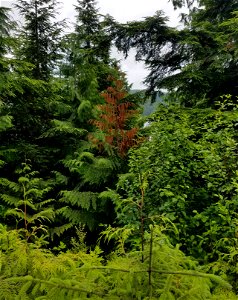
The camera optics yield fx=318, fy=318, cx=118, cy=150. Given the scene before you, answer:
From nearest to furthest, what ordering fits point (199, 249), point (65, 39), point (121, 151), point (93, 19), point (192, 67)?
point (199, 249) → point (121, 151) → point (192, 67) → point (65, 39) → point (93, 19)

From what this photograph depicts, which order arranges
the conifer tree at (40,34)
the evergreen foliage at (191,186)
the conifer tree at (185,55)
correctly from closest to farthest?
the evergreen foliage at (191,186), the conifer tree at (185,55), the conifer tree at (40,34)

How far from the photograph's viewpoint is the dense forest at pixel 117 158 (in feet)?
6.53

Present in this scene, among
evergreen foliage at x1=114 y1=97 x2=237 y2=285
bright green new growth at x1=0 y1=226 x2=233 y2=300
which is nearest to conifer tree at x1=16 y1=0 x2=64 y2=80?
evergreen foliage at x1=114 y1=97 x2=237 y2=285

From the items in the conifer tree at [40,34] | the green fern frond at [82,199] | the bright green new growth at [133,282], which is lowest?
the green fern frond at [82,199]

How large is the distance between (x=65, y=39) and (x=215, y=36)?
16.3 feet

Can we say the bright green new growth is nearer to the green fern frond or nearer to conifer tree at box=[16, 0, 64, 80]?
the green fern frond

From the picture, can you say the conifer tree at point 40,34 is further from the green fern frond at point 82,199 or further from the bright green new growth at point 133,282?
the bright green new growth at point 133,282

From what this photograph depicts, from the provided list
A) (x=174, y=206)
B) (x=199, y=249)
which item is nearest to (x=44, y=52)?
(x=174, y=206)

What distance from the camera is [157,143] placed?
5.28 m

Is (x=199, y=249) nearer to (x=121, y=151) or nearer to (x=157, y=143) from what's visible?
(x=157, y=143)

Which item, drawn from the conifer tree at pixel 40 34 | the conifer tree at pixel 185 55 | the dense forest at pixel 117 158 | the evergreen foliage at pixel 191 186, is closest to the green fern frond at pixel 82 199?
the dense forest at pixel 117 158

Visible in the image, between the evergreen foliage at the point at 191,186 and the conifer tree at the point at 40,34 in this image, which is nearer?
the evergreen foliage at the point at 191,186

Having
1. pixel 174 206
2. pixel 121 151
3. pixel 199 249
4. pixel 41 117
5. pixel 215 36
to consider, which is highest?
pixel 215 36

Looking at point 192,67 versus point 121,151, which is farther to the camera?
point 192,67
